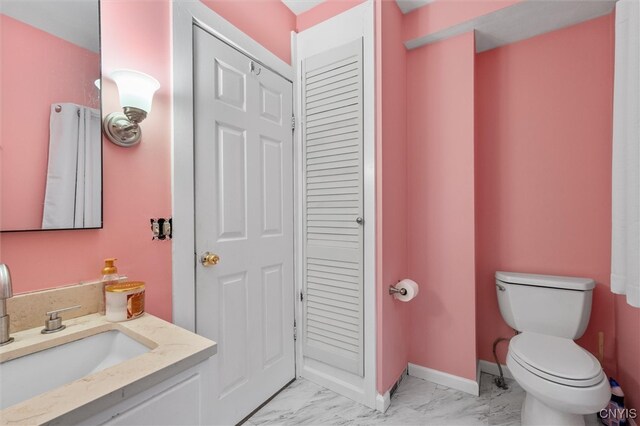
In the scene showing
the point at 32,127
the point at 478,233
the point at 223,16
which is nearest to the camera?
the point at 32,127

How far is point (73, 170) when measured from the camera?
0.91 m

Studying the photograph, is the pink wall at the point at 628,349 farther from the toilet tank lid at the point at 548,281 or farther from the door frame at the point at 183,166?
the door frame at the point at 183,166

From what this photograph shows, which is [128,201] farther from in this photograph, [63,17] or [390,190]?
[390,190]

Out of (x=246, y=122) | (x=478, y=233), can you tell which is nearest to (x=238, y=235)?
(x=246, y=122)

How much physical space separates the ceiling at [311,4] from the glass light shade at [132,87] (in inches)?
49.6

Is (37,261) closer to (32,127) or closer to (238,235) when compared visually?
(32,127)

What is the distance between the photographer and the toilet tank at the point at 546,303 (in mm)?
1611

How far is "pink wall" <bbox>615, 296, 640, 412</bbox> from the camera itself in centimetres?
139

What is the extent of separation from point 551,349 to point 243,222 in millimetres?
1707

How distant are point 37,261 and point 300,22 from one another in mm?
1913

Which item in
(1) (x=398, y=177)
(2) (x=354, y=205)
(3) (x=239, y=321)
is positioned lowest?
(3) (x=239, y=321)

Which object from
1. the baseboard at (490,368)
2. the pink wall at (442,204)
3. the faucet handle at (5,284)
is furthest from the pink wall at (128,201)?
the baseboard at (490,368)

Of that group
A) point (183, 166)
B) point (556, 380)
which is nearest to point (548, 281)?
point (556, 380)

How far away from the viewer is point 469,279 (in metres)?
1.82
